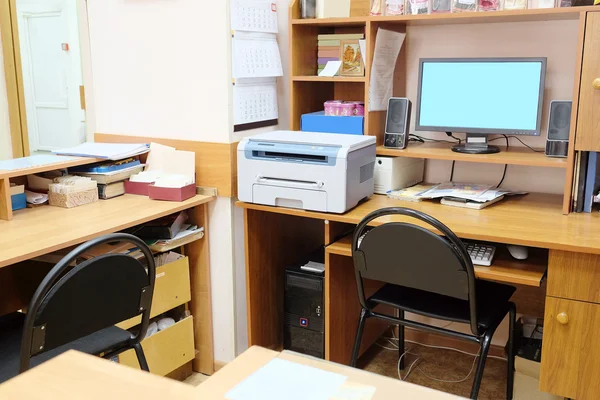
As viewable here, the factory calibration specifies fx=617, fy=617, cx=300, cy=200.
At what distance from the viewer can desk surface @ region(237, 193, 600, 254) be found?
1988 mm

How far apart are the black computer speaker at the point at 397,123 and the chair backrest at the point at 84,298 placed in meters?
1.27

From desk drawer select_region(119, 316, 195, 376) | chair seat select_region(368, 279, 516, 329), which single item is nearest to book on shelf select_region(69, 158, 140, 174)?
desk drawer select_region(119, 316, 195, 376)

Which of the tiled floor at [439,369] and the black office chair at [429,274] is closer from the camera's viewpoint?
the black office chair at [429,274]

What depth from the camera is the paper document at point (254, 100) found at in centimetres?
261

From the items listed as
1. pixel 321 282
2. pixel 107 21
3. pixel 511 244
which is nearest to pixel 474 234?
pixel 511 244

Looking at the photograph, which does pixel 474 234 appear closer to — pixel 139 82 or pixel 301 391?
pixel 301 391

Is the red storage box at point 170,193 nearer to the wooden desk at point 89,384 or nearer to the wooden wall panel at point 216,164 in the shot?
the wooden wall panel at point 216,164

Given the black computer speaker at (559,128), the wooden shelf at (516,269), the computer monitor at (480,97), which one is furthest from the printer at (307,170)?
the black computer speaker at (559,128)

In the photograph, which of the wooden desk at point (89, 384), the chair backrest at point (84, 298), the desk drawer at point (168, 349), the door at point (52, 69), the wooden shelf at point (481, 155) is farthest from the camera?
the door at point (52, 69)

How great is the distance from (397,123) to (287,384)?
1.69 m

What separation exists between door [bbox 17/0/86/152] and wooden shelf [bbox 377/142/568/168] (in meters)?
3.21

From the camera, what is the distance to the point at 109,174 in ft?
8.45

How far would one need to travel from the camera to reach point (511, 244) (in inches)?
82.2

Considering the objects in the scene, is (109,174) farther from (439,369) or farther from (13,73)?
(439,369)
